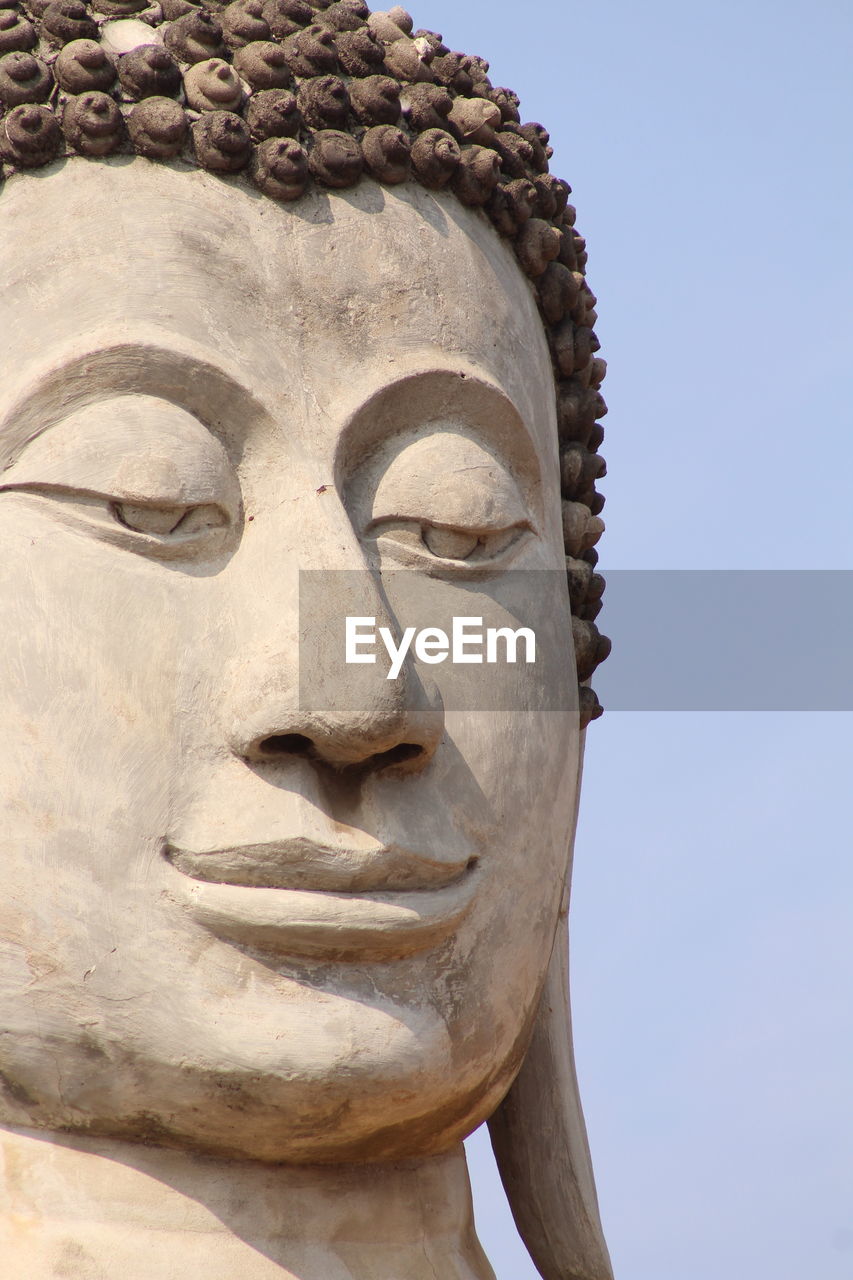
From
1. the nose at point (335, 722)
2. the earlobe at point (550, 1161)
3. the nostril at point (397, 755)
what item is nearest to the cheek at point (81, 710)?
the nose at point (335, 722)

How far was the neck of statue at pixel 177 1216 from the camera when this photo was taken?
489 centimetres

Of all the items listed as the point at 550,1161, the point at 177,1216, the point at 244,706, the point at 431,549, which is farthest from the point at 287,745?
the point at 550,1161

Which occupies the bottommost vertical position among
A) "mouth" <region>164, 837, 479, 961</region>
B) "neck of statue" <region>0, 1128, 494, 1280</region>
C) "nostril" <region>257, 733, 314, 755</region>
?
"neck of statue" <region>0, 1128, 494, 1280</region>

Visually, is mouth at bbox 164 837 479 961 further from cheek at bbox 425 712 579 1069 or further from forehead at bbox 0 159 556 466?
forehead at bbox 0 159 556 466

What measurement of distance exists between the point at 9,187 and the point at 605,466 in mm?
2018

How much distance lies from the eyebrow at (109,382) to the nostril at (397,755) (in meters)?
0.94

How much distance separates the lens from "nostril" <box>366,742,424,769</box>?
5055 mm

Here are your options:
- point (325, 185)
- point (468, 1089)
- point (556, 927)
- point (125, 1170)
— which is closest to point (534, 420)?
point (325, 185)

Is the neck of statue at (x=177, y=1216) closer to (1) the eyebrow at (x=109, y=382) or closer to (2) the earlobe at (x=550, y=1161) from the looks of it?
(2) the earlobe at (x=550, y=1161)

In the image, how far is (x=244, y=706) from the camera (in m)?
4.91

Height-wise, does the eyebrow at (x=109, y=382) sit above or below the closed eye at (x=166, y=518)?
above

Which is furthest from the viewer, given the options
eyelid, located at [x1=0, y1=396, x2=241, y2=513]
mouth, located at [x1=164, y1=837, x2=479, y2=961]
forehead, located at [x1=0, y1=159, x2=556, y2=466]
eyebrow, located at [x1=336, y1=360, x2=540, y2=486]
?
eyebrow, located at [x1=336, y1=360, x2=540, y2=486]

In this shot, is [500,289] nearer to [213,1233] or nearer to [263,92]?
[263,92]

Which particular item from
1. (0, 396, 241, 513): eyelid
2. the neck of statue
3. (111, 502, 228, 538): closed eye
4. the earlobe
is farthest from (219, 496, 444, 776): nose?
the earlobe
